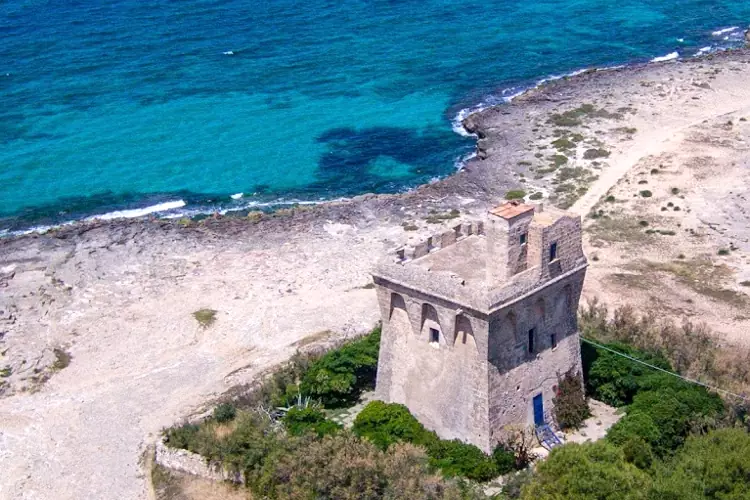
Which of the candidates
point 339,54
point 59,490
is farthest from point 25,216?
point 339,54

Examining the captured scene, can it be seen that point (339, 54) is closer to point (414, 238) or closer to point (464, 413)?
point (414, 238)

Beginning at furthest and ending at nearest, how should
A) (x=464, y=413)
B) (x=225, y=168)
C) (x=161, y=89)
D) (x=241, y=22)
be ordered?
(x=241, y=22), (x=161, y=89), (x=225, y=168), (x=464, y=413)

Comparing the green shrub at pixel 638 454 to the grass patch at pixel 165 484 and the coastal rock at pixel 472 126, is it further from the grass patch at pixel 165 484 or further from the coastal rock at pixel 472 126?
the coastal rock at pixel 472 126

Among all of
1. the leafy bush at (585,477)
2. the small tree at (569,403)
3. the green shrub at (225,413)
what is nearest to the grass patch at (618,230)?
the small tree at (569,403)

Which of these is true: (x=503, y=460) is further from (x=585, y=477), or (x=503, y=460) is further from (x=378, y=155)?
(x=378, y=155)

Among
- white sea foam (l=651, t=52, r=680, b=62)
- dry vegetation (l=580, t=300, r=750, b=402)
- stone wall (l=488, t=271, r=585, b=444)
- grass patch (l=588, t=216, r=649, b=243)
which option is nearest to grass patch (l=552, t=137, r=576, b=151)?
grass patch (l=588, t=216, r=649, b=243)

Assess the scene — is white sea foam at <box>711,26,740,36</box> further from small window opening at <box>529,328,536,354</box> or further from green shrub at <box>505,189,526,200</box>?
small window opening at <box>529,328,536,354</box>
